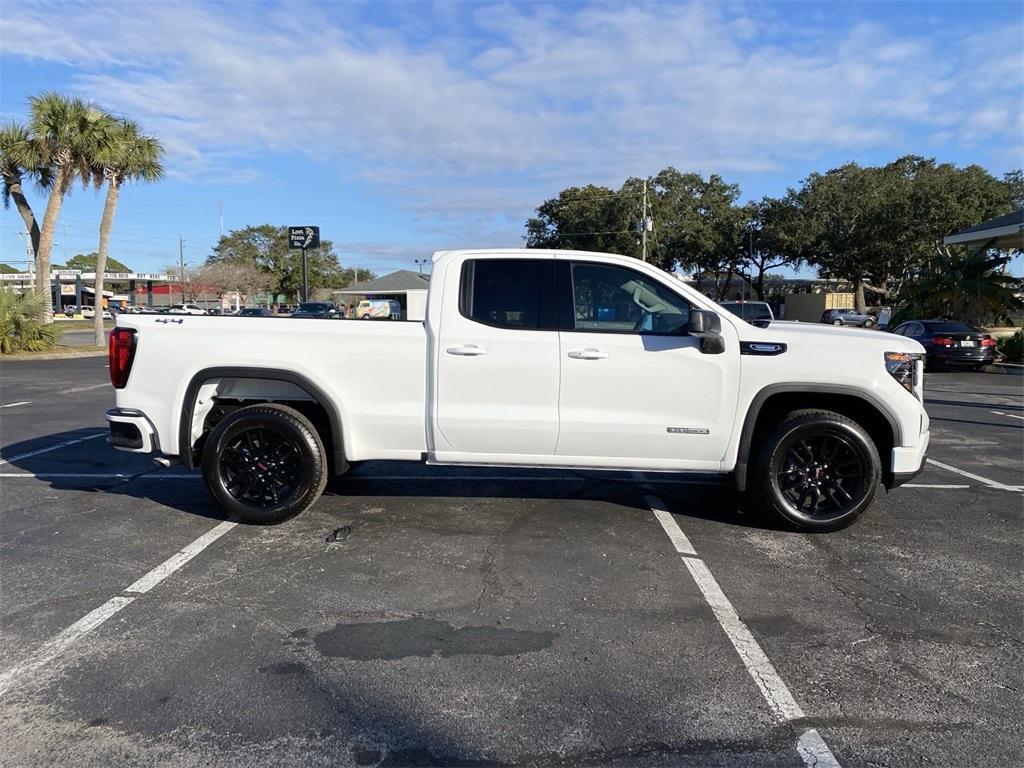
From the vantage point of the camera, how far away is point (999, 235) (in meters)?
23.0

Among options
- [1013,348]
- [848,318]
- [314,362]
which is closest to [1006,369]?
[1013,348]

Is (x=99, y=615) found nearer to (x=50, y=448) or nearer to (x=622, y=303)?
(x=622, y=303)

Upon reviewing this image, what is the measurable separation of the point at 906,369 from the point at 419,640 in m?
3.82

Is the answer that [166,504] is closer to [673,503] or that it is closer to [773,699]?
[673,503]

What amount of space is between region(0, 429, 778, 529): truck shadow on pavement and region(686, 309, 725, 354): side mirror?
144 centimetres

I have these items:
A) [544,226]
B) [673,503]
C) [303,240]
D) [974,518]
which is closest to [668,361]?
[673,503]

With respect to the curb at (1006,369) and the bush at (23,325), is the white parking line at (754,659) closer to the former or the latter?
the curb at (1006,369)

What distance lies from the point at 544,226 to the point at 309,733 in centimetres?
6240

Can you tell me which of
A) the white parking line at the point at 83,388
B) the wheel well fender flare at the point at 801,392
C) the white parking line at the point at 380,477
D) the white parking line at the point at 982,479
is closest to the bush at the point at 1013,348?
the white parking line at the point at 982,479

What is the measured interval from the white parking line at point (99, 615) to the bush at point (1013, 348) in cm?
2241

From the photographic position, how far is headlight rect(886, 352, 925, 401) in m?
5.04

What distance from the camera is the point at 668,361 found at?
5020mm

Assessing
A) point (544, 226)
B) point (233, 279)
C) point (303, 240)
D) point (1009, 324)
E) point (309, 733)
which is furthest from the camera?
point (233, 279)

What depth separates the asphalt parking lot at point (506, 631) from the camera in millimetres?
2871
